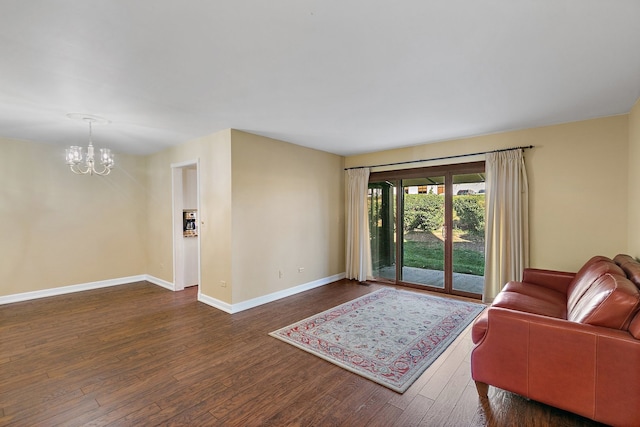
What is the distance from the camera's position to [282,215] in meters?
4.93

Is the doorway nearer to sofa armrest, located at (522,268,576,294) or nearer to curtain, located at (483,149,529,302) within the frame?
curtain, located at (483,149,529,302)

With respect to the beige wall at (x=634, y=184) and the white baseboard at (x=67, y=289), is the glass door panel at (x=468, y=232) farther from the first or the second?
the white baseboard at (x=67, y=289)

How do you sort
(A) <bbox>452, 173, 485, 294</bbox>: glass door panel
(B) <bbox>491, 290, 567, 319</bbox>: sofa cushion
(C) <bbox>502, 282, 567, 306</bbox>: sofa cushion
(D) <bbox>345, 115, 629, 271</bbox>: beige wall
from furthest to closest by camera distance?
1. (A) <bbox>452, 173, 485, 294</bbox>: glass door panel
2. (D) <bbox>345, 115, 629, 271</bbox>: beige wall
3. (C) <bbox>502, 282, 567, 306</bbox>: sofa cushion
4. (B) <bbox>491, 290, 567, 319</bbox>: sofa cushion

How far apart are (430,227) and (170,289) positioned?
494cm

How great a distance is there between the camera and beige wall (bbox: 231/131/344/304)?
14.0 ft

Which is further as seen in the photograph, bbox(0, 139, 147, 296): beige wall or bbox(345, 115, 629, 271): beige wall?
bbox(0, 139, 147, 296): beige wall

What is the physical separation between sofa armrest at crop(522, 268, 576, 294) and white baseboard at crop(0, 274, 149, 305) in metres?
6.75

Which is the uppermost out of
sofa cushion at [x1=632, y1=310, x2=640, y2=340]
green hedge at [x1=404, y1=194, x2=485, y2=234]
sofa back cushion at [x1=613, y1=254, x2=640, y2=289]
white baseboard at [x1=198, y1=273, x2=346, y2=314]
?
green hedge at [x1=404, y1=194, x2=485, y2=234]

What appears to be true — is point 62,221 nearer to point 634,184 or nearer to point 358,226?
point 358,226

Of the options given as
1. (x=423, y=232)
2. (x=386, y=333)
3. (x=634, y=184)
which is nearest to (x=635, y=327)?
(x=386, y=333)

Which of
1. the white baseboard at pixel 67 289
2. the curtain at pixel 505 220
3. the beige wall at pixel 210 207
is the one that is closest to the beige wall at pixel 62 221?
the white baseboard at pixel 67 289

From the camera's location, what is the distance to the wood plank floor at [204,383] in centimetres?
206

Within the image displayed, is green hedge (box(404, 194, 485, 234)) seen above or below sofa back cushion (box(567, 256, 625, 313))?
above

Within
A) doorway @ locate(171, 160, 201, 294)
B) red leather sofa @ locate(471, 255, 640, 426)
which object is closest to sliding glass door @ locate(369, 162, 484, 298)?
red leather sofa @ locate(471, 255, 640, 426)
